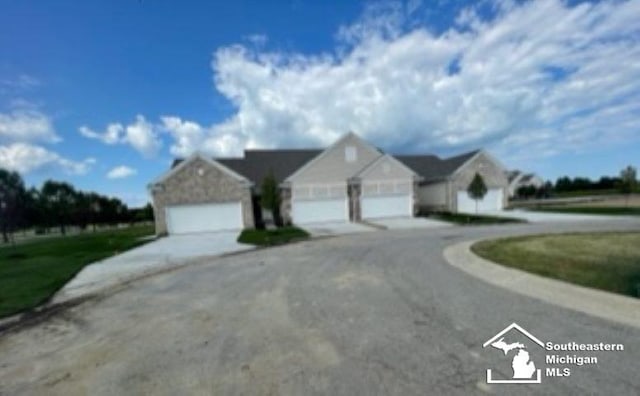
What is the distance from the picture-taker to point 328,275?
840 centimetres

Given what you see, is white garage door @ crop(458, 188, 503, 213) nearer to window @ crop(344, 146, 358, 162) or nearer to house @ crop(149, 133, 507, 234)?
house @ crop(149, 133, 507, 234)

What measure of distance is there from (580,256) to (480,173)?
2117 centimetres

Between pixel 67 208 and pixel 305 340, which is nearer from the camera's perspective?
pixel 305 340

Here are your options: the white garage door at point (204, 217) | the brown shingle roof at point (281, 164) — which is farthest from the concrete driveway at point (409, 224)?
the white garage door at point (204, 217)

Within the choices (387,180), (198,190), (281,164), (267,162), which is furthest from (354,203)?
(198,190)

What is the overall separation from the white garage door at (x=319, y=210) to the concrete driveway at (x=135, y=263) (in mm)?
8277

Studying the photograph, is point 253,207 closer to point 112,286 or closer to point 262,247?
point 262,247

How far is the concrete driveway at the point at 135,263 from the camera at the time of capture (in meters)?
8.78

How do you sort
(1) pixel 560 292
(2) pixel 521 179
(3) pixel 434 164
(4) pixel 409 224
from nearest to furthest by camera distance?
(1) pixel 560 292 < (4) pixel 409 224 < (3) pixel 434 164 < (2) pixel 521 179

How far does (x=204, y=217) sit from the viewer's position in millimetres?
21766

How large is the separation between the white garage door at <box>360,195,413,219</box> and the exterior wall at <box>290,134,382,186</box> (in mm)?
2522

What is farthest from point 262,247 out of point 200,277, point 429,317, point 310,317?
point 429,317

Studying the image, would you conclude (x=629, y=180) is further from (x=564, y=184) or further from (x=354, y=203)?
(x=564, y=184)

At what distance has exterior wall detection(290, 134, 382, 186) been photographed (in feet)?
80.3
